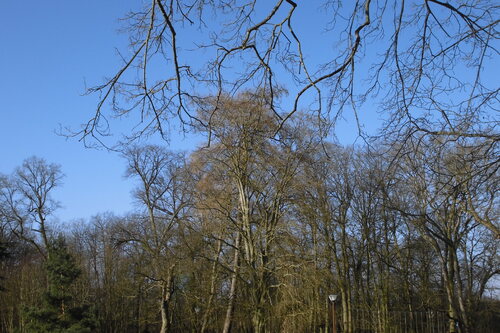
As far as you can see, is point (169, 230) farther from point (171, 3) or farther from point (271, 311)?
point (171, 3)

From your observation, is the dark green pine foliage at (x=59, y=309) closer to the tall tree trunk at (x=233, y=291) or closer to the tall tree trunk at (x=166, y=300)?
the tall tree trunk at (x=166, y=300)

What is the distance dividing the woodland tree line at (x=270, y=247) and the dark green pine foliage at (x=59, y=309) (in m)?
0.05

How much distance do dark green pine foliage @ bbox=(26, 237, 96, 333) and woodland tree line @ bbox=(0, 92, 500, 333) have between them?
0.05 metres

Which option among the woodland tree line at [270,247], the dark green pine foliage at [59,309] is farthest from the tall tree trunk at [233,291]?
the dark green pine foliage at [59,309]

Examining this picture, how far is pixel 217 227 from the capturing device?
51.6ft

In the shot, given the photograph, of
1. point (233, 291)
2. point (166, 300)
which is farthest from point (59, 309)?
point (233, 291)

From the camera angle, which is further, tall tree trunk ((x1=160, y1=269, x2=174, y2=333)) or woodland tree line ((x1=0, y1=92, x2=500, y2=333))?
tall tree trunk ((x1=160, y1=269, x2=174, y2=333))

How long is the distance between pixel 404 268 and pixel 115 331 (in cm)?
1821

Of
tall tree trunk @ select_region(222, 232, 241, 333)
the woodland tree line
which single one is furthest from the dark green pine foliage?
tall tree trunk @ select_region(222, 232, 241, 333)

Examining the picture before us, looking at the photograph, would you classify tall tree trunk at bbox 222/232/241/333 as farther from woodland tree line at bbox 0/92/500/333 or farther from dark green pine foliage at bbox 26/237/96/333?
dark green pine foliage at bbox 26/237/96/333

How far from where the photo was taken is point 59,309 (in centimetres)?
1952

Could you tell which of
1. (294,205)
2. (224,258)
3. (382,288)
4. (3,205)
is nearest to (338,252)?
(382,288)

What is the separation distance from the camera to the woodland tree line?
14461 millimetres

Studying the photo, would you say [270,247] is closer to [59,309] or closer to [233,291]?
[233,291]
